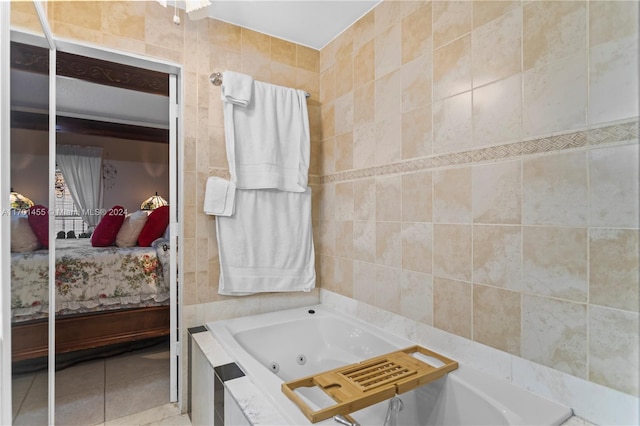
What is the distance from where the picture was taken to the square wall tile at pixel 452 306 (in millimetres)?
1422

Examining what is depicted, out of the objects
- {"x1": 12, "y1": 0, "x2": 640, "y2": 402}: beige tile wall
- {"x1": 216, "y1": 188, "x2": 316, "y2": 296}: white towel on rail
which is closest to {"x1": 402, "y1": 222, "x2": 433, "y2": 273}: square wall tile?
{"x1": 12, "y1": 0, "x2": 640, "y2": 402}: beige tile wall

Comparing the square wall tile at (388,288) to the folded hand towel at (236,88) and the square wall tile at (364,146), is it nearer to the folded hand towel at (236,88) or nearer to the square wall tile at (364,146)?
the square wall tile at (364,146)

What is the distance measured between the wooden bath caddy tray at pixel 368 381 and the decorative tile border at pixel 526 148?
895 mm

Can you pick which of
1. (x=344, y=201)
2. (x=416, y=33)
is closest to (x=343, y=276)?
(x=344, y=201)

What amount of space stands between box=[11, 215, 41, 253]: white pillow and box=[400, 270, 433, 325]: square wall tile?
164 cm

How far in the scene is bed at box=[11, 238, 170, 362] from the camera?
2037mm

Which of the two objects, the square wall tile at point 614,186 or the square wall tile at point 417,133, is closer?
the square wall tile at point 614,186

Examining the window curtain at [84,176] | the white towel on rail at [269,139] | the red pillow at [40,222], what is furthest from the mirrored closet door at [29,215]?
the white towel on rail at [269,139]

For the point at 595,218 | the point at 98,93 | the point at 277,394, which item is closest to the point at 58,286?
the point at 98,93

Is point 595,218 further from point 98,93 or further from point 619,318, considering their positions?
point 98,93

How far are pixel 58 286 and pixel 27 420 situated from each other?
941 millimetres

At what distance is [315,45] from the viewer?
2395 mm

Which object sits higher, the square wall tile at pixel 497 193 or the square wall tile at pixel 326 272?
the square wall tile at pixel 497 193

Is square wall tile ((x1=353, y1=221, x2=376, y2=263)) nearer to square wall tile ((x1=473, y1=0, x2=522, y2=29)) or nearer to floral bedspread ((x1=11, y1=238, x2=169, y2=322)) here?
square wall tile ((x1=473, y1=0, x2=522, y2=29))
